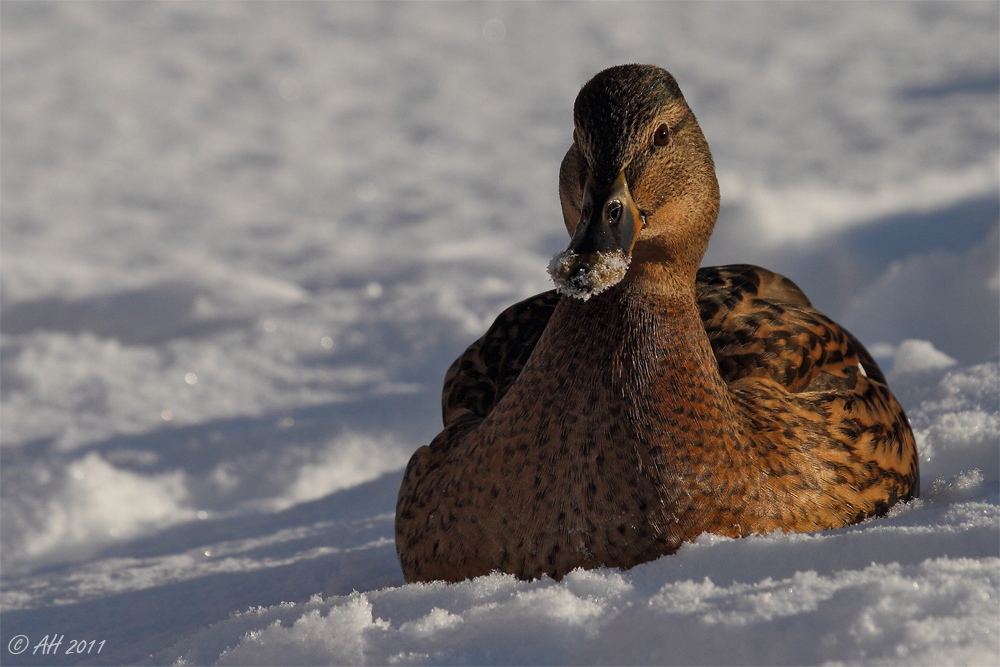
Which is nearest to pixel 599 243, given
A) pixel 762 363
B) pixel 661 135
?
pixel 661 135

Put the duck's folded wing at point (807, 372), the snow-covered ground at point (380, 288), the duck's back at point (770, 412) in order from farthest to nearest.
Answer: the duck's folded wing at point (807, 372)
the duck's back at point (770, 412)
the snow-covered ground at point (380, 288)

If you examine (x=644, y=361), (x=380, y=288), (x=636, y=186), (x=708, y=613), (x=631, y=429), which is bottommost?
(x=708, y=613)

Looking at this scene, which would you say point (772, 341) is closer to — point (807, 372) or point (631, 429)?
point (807, 372)

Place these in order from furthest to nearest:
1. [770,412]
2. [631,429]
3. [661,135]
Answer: [770,412], [661,135], [631,429]

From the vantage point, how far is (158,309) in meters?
5.77

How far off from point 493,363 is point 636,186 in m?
0.93

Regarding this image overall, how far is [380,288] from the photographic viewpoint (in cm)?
600

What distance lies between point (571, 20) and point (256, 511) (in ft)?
25.0

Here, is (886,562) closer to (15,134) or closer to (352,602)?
(352,602)


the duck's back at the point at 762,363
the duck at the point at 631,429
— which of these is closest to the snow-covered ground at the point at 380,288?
the duck at the point at 631,429

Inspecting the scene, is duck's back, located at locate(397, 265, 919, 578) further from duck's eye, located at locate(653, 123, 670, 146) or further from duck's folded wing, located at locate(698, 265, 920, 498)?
duck's eye, located at locate(653, 123, 670, 146)

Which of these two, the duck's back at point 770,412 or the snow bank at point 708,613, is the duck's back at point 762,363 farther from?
the snow bank at point 708,613

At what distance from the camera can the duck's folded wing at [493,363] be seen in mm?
2930

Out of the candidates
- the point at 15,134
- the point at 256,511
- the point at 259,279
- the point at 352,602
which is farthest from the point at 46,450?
the point at 15,134
